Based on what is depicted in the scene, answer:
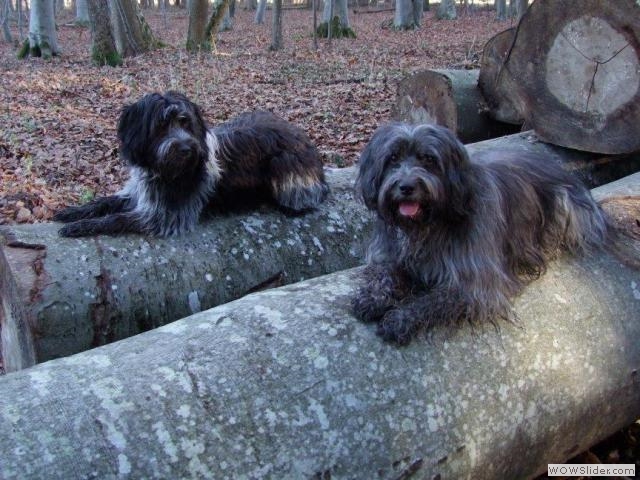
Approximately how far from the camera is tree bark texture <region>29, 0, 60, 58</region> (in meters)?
20.8

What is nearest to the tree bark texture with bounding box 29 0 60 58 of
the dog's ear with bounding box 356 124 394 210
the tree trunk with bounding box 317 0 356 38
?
the tree trunk with bounding box 317 0 356 38

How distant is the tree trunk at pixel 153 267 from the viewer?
3883mm

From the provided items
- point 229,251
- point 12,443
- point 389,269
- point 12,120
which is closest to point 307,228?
point 229,251

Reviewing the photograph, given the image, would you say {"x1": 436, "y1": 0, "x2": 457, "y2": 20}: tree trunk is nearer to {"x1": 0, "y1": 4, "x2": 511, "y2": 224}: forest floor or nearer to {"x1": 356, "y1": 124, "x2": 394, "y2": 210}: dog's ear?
{"x1": 0, "y1": 4, "x2": 511, "y2": 224}: forest floor

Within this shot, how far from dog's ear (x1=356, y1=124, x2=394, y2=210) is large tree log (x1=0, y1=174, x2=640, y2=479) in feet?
1.54

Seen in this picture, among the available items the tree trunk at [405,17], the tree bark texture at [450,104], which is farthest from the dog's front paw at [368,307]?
the tree trunk at [405,17]

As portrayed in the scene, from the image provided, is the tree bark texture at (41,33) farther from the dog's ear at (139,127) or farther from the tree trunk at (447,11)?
the tree trunk at (447,11)

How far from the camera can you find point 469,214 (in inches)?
138

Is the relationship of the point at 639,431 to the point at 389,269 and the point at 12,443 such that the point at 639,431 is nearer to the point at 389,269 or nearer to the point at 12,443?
the point at 389,269

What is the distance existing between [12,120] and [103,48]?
773 cm

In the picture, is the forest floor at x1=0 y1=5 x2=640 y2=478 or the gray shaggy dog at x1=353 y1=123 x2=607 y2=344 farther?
the forest floor at x1=0 y1=5 x2=640 y2=478

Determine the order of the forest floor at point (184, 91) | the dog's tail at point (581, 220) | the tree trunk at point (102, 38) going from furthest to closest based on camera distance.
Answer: the tree trunk at point (102, 38), the forest floor at point (184, 91), the dog's tail at point (581, 220)

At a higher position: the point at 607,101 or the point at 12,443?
the point at 607,101

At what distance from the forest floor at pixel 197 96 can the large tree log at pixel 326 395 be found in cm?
82
